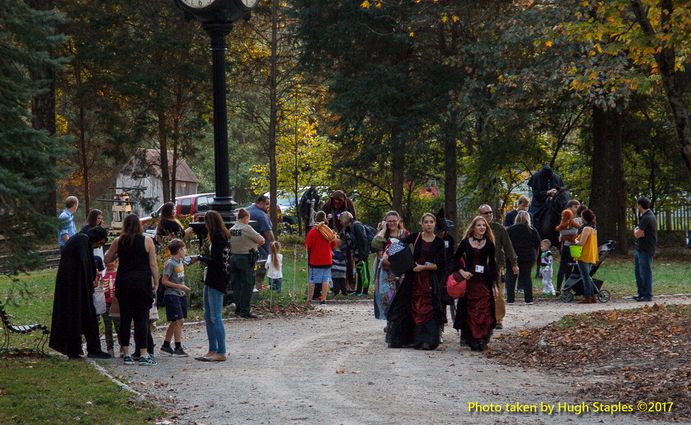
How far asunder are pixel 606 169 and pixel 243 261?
743 inches

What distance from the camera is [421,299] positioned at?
15.0 metres

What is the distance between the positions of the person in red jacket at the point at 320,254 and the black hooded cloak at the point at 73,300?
25.1 feet

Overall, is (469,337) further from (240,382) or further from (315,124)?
Result: (315,124)

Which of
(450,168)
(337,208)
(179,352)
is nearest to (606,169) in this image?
(450,168)

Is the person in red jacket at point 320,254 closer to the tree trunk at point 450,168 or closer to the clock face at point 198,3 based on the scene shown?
the clock face at point 198,3

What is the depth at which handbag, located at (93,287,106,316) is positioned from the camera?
14.0m

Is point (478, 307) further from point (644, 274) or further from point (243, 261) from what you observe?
point (644, 274)

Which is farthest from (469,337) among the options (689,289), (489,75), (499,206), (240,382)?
(499,206)

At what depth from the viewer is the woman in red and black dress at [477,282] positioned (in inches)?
579

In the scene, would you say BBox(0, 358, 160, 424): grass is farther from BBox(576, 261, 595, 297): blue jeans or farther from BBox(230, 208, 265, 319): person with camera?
BBox(576, 261, 595, 297): blue jeans

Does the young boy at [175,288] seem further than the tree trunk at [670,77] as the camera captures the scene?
Yes

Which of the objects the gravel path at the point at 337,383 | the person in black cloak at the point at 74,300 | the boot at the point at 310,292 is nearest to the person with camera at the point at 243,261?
the gravel path at the point at 337,383

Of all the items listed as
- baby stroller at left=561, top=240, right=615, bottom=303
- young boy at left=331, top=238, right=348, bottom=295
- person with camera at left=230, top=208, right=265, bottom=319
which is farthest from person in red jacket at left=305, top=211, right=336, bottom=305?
baby stroller at left=561, top=240, right=615, bottom=303

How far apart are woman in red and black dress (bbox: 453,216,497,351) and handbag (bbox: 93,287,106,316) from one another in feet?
15.2
